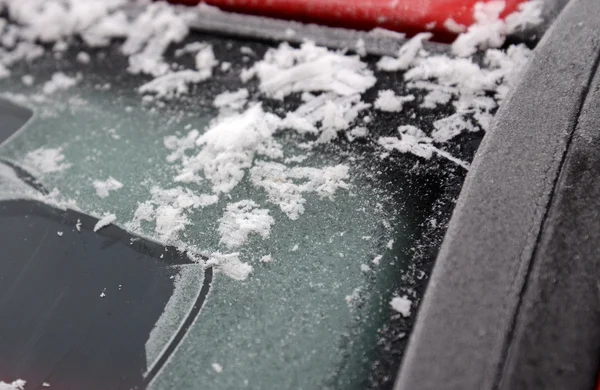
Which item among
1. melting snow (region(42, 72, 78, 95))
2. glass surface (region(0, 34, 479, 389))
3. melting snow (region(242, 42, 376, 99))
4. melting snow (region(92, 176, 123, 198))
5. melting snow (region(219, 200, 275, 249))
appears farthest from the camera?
melting snow (region(42, 72, 78, 95))

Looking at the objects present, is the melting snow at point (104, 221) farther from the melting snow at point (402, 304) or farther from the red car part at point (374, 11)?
the red car part at point (374, 11)

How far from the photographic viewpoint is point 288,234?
1.12 metres

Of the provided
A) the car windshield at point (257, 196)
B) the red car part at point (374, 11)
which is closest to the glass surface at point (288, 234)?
the car windshield at point (257, 196)

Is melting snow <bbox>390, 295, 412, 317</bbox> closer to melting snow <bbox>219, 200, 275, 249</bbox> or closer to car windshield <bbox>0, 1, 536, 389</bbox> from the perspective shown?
car windshield <bbox>0, 1, 536, 389</bbox>

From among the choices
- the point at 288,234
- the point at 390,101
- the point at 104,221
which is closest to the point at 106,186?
the point at 104,221

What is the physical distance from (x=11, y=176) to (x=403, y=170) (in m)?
0.93

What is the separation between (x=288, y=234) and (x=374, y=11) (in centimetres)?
76

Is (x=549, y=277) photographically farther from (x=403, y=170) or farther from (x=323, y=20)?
(x=323, y=20)

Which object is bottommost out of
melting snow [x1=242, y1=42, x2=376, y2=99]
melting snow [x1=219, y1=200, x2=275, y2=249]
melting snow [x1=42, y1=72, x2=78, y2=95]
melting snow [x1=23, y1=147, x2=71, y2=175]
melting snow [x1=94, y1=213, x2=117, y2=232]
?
melting snow [x1=23, y1=147, x2=71, y2=175]

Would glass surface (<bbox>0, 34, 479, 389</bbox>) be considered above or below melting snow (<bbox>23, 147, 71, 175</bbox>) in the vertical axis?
above

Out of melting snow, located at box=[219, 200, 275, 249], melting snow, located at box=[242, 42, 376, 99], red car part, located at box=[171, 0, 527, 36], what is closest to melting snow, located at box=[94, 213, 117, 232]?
melting snow, located at box=[219, 200, 275, 249]

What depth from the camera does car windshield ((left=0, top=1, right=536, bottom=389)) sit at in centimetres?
96

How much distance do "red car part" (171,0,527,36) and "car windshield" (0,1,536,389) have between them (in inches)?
4.5

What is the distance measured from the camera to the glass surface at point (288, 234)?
936mm
